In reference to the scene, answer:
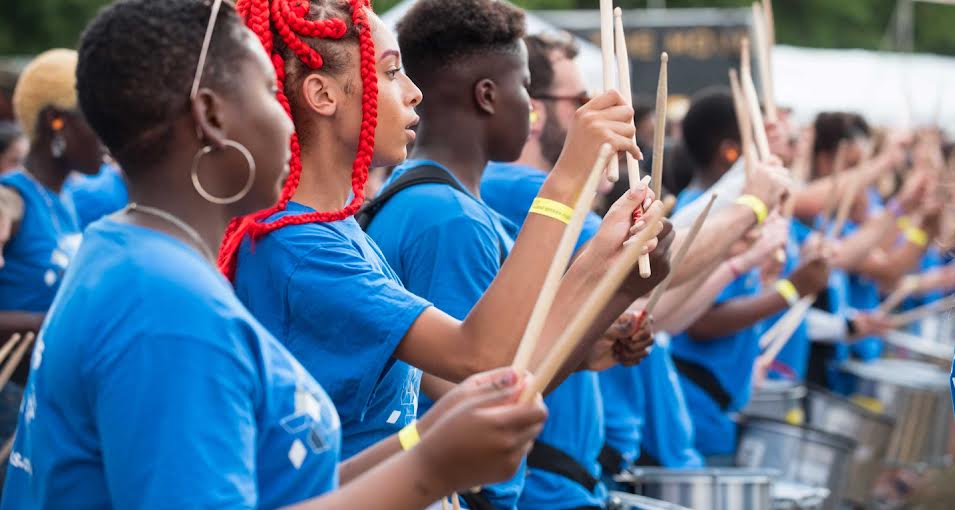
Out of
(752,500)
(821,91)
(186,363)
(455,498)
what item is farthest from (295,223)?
(821,91)

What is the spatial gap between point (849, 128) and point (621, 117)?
8513 mm

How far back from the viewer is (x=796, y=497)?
5.30 m

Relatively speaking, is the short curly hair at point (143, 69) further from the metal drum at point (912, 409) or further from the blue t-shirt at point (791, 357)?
the metal drum at point (912, 409)

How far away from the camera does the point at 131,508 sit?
5.85ft

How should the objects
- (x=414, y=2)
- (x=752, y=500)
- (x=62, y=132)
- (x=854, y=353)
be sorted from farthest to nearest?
1. (x=854, y=353)
2. (x=62, y=132)
3. (x=752, y=500)
4. (x=414, y=2)

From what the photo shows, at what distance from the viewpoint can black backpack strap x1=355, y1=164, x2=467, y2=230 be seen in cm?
342

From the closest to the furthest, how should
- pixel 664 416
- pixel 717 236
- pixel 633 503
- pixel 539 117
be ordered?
1. pixel 717 236
2. pixel 633 503
3. pixel 539 117
4. pixel 664 416

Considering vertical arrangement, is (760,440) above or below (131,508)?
below

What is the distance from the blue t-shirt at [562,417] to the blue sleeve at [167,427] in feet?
7.49

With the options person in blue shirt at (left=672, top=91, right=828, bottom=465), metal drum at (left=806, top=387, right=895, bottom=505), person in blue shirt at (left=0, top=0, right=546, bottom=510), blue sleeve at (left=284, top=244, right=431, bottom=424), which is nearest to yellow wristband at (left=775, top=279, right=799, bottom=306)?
person in blue shirt at (left=672, top=91, right=828, bottom=465)

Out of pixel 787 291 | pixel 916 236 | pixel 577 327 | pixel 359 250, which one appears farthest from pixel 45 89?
pixel 916 236

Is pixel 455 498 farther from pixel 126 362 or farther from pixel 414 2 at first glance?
pixel 414 2

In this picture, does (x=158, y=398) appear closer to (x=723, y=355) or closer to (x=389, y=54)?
(x=389, y=54)

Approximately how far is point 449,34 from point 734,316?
9.50 ft
